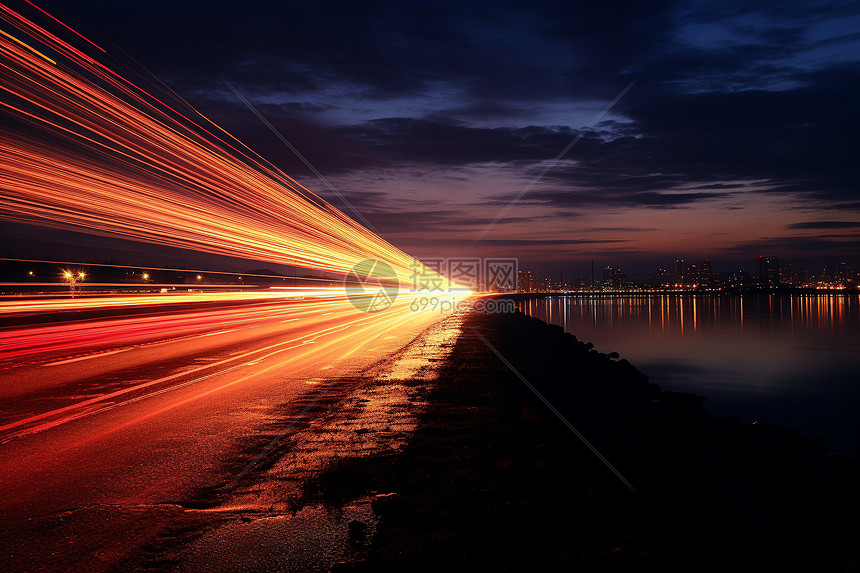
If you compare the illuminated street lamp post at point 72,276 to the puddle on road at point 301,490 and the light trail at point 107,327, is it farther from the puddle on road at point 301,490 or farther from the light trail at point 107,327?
the puddle on road at point 301,490

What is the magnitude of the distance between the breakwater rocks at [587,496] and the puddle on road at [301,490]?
0.25m

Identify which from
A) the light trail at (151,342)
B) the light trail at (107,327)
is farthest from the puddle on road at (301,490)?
the light trail at (107,327)

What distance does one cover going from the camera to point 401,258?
213 feet

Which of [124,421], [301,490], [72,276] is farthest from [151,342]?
[72,276]

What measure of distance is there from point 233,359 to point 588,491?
10.8 metres

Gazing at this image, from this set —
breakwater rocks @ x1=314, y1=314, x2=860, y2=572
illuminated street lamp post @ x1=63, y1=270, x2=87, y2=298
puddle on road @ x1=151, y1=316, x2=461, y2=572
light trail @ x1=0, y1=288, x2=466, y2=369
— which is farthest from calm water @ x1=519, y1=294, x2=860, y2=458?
illuminated street lamp post @ x1=63, y1=270, x2=87, y2=298

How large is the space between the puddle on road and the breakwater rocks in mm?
248

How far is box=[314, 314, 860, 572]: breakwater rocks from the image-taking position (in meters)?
3.93

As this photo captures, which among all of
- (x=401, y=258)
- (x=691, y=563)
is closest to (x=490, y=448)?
(x=691, y=563)

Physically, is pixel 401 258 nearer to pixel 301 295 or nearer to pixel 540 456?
pixel 301 295

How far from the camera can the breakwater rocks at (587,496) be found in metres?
3.93

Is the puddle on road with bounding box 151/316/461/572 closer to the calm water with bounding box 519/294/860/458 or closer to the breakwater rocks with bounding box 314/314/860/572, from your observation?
the breakwater rocks with bounding box 314/314/860/572

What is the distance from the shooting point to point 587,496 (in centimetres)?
498

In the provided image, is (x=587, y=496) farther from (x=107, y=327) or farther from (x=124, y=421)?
(x=107, y=327)
